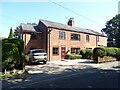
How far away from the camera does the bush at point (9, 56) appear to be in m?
18.9

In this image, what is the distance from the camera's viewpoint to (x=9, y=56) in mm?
19172

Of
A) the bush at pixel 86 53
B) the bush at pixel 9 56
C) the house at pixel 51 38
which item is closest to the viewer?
the bush at pixel 9 56

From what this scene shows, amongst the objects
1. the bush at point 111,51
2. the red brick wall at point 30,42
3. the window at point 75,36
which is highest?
the window at point 75,36

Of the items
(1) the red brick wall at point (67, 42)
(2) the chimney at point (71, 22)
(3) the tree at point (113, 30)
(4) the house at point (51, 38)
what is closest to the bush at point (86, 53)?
(4) the house at point (51, 38)

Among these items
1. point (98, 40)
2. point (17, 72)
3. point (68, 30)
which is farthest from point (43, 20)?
point (17, 72)

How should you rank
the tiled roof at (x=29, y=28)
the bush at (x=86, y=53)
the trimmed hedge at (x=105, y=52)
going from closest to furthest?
the trimmed hedge at (x=105, y=52)
the tiled roof at (x=29, y=28)
the bush at (x=86, y=53)

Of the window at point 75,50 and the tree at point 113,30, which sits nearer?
the window at point 75,50

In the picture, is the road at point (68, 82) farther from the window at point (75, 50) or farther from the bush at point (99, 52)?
the window at point (75, 50)

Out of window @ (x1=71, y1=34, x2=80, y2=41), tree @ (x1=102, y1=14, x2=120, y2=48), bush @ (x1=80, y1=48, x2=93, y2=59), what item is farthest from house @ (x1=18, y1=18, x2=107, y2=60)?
tree @ (x1=102, y1=14, x2=120, y2=48)

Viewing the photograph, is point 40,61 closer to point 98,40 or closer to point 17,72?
point 17,72

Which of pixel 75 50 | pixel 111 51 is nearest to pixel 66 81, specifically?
→ pixel 111 51

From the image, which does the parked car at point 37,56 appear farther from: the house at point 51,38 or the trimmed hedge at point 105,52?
the house at point 51,38

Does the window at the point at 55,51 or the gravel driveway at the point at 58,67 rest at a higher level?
the window at the point at 55,51

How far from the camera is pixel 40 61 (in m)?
26.3
